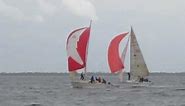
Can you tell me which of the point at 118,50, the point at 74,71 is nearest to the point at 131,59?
the point at 118,50

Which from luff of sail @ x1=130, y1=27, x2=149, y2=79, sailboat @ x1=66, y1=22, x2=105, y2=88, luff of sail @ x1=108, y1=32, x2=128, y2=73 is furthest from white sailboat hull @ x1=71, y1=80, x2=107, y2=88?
luff of sail @ x1=130, y1=27, x2=149, y2=79

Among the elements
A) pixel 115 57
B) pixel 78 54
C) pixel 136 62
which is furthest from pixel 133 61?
pixel 78 54

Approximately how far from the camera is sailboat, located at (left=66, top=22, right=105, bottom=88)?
253 ft

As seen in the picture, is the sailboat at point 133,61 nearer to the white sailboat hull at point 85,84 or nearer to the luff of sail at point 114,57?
the luff of sail at point 114,57

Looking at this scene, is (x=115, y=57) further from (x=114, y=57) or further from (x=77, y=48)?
(x=77, y=48)

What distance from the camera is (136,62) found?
285ft

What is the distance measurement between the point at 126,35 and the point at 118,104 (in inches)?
1235

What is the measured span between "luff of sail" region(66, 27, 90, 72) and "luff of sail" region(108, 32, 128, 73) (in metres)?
9.00

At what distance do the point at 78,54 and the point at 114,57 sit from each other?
397 inches

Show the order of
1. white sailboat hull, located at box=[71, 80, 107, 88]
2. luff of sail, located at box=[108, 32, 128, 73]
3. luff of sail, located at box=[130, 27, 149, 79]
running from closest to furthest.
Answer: white sailboat hull, located at box=[71, 80, 107, 88], luff of sail, located at box=[130, 27, 149, 79], luff of sail, located at box=[108, 32, 128, 73]

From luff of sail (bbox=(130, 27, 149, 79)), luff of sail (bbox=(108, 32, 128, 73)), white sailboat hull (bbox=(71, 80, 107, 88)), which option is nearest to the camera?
white sailboat hull (bbox=(71, 80, 107, 88))

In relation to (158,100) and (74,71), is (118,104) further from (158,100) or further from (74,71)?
(74,71)

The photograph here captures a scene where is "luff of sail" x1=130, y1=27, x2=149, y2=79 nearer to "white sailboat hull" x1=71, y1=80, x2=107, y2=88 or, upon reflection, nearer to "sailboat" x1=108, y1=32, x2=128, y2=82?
"sailboat" x1=108, y1=32, x2=128, y2=82

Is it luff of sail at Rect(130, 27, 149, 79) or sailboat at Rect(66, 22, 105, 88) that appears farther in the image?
luff of sail at Rect(130, 27, 149, 79)
